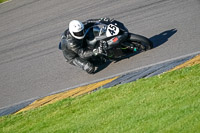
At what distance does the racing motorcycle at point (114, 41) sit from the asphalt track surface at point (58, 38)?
213 millimetres

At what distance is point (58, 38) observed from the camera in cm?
1395

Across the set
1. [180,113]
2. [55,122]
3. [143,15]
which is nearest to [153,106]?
[180,113]

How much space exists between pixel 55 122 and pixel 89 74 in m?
2.97

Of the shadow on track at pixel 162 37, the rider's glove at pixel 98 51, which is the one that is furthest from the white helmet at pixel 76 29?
the shadow on track at pixel 162 37

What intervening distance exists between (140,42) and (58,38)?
433 cm

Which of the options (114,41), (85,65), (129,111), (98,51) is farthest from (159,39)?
Result: (129,111)

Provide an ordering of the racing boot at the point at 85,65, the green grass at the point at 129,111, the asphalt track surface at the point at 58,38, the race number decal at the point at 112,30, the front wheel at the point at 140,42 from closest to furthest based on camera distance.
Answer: the green grass at the point at 129,111, the race number decal at the point at 112,30, the front wheel at the point at 140,42, the asphalt track surface at the point at 58,38, the racing boot at the point at 85,65

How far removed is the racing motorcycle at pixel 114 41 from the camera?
1014 cm

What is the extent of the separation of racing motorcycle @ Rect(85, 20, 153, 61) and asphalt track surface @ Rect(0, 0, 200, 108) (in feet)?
0.70

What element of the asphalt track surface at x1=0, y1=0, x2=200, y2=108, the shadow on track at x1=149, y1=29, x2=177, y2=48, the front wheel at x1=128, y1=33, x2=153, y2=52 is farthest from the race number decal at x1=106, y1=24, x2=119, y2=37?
the shadow on track at x1=149, y1=29, x2=177, y2=48

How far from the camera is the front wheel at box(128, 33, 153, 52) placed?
10.2 m

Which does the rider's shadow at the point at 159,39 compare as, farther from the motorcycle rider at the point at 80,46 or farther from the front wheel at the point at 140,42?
the motorcycle rider at the point at 80,46

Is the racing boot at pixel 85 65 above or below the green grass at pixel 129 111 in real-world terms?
below

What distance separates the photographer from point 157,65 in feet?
31.0
